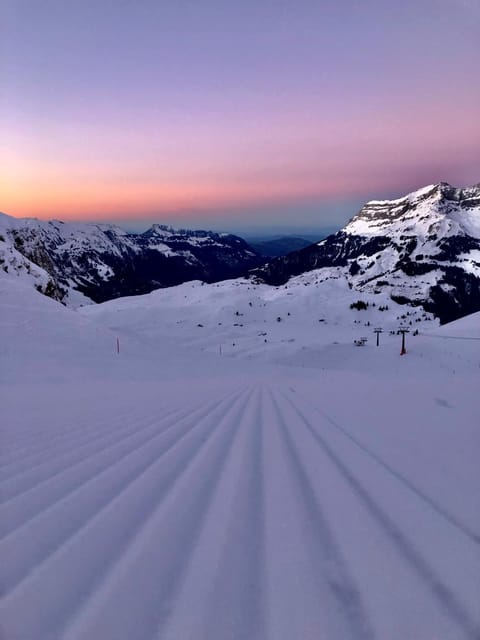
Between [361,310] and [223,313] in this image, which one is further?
[361,310]

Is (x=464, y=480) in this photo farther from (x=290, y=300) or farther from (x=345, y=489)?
(x=290, y=300)

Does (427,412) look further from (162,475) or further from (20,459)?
(20,459)

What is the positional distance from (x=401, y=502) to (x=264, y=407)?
19.7ft

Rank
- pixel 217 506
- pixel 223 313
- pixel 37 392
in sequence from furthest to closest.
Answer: pixel 223 313, pixel 37 392, pixel 217 506

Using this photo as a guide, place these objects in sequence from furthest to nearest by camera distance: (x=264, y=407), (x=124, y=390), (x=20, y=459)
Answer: (x=124, y=390), (x=264, y=407), (x=20, y=459)

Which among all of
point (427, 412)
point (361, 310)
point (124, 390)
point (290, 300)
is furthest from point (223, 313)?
point (427, 412)

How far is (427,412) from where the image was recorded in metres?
7.23

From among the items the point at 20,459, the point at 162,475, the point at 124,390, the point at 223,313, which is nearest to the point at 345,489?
the point at 162,475

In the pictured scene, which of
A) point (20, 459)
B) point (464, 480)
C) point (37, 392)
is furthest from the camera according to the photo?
point (37, 392)

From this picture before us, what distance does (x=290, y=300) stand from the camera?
310 feet

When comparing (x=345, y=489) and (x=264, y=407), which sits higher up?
(x=345, y=489)

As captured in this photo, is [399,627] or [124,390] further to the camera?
[124,390]

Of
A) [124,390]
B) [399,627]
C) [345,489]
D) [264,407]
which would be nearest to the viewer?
[399,627]

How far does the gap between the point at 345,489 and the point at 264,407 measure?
5724 millimetres
